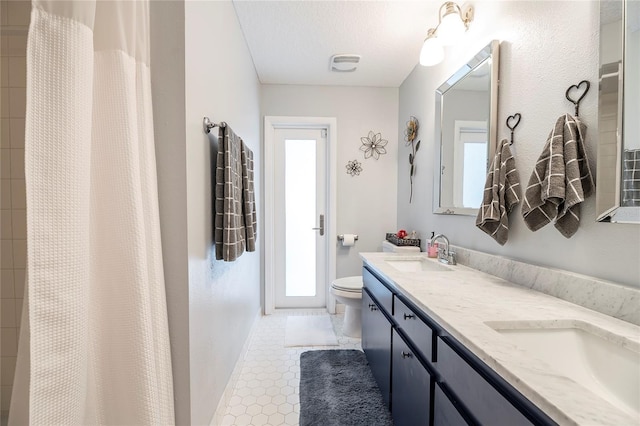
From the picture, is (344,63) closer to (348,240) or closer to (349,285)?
(348,240)

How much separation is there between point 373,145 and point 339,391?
226cm

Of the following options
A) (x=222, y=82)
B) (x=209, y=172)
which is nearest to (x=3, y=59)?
(x=222, y=82)

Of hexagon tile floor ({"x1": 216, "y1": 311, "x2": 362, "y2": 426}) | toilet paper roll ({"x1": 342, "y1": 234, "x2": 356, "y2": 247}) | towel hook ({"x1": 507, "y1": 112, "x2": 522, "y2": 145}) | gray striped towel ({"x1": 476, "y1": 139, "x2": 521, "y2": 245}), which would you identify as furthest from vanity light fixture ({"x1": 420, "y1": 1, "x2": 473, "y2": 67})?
hexagon tile floor ({"x1": 216, "y1": 311, "x2": 362, "y2": 426})

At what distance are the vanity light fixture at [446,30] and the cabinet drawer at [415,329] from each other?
1.48 metres

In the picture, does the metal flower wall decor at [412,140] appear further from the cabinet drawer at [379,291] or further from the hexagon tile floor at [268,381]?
the hexagon tile floor at [268,381]

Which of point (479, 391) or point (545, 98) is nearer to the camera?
point (479, 391)

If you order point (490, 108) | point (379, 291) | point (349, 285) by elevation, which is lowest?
point (349, 285)

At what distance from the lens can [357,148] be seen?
118 inches

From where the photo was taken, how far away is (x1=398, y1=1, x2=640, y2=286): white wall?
0.92m

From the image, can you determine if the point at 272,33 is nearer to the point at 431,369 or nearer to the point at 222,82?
the point at 222,82

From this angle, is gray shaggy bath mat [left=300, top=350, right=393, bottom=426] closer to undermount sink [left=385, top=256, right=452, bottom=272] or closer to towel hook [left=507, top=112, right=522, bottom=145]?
undermount sink [left=385, top=256, right=452, bottom=272]

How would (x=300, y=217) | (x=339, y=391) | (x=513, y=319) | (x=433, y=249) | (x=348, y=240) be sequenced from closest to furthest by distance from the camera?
(x=513, y=319) → (x=339, y=391) → (x=433, y=249) → (x=348, y=240) → (x=300, y=217)

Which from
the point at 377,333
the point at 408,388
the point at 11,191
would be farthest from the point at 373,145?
the point at 11,191

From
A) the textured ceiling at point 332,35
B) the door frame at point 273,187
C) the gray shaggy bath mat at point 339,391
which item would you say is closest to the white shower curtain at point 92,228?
the gray shaggy bath mat at point 339,391
